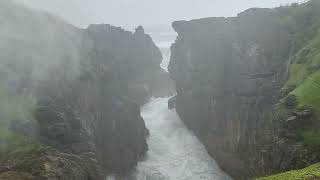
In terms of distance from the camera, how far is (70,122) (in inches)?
2160

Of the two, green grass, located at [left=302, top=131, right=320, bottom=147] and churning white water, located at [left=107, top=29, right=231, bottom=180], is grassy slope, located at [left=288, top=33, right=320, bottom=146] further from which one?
churning white water, located at [left=107, top=29, right=231, bottom=180]

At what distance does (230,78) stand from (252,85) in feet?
28.7

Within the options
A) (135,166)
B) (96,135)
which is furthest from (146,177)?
(96,135)

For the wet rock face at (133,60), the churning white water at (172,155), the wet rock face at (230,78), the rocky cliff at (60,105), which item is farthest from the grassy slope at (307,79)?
the wet rock face at (133,60)

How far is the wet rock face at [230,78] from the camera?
66.0 metres

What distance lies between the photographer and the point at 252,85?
68.8 meters

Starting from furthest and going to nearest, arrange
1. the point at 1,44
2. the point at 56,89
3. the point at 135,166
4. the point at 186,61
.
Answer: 1. the point at 186,61
2. the point at 135,166
3. the point at 1,44
4. the point at 56,89

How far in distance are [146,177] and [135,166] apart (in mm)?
3780

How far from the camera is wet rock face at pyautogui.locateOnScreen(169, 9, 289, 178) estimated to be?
217 feet

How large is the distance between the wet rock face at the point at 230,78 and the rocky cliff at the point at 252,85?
0.12 m

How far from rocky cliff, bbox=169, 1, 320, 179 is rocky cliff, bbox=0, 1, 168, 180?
34.0 feet

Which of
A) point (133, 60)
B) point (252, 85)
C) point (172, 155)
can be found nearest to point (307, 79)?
point (252, 85)

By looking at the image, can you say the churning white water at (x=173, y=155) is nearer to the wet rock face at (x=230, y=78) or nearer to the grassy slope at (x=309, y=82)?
the wet rock face at (x=230, y=78)

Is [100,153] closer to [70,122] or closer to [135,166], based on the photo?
[135,166]
